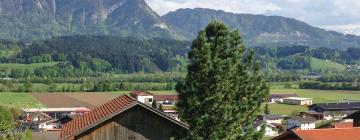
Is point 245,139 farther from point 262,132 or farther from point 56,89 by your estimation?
point 56,89

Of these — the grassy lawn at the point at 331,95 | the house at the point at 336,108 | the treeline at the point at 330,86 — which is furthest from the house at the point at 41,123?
the treeline at the point at 330,86

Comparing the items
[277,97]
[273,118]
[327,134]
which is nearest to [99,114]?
[327,134]

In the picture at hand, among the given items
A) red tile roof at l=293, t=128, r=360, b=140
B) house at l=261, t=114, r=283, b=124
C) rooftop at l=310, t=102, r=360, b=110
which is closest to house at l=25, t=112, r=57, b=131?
house at l=261, t=114, r=283, b=124

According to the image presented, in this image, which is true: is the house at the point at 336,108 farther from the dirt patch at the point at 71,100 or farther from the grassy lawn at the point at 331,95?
the dirt patch at the point at 71,100

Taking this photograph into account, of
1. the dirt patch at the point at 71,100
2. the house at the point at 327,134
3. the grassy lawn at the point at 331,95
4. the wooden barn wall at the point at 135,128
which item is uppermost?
the wooden barn wall at the point at 135,128

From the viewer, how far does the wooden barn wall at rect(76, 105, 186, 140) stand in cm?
2384

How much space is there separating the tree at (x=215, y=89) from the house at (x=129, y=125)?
219 cm

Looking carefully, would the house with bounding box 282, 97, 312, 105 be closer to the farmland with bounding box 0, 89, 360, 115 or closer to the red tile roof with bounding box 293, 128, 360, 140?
the farmland with bounding box 0, 89, 360, 115

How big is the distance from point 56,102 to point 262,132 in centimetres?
10665

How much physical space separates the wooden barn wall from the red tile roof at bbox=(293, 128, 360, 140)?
7.85 metres

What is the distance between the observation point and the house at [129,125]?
23672 mm

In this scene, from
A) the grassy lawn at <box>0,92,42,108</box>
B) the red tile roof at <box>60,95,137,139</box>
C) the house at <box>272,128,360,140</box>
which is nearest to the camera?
the red tile roof at <box>60,95,137,139</box>

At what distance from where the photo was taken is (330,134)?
29125 mm

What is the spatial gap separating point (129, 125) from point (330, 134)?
11.0m
